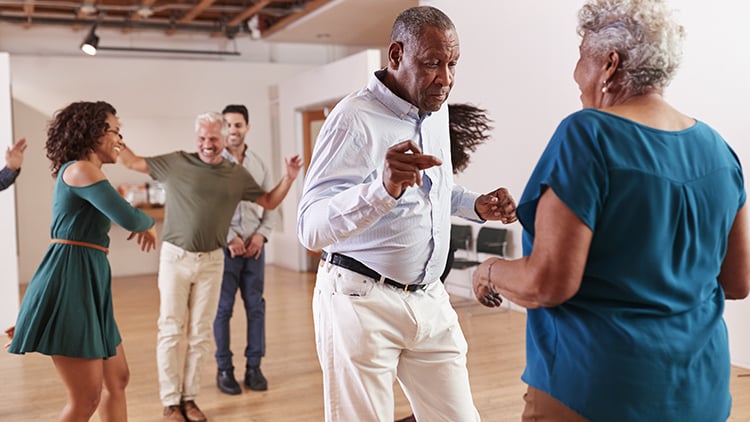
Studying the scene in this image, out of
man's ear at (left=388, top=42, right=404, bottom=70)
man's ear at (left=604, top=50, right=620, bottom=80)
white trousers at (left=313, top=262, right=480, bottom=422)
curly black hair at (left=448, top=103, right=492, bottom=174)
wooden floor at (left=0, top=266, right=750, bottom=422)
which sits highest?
man's ear at (left=388, top=42, right=404, bottom=70)

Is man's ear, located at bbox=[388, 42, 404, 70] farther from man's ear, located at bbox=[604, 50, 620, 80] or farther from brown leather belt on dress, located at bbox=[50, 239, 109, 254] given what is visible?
brown leather belt on dress, located at bbox=[50, 239, 109, 254]

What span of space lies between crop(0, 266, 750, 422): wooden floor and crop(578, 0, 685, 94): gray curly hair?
2991 mm

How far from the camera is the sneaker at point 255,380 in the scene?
493 cm

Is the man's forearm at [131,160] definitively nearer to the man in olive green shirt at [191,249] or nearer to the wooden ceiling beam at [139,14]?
the man in olive green shirt at [191,249]

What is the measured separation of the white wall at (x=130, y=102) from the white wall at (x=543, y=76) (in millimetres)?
4269

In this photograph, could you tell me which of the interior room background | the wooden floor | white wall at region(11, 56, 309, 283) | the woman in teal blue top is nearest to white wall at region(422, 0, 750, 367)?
the interior room background

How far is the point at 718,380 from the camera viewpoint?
169 cm

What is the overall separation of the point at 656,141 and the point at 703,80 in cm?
434

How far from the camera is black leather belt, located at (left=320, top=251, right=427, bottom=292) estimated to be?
90.7 inches

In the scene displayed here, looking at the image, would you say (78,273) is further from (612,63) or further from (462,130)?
(612,63)

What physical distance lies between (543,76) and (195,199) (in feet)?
12.6

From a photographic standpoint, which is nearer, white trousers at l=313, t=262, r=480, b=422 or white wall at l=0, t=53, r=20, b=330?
white trousers at l=313, t=262, r=480, b=422

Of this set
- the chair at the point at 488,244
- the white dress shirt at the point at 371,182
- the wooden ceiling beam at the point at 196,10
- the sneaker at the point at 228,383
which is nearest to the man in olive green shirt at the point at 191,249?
the sneaker at the point at 228,383

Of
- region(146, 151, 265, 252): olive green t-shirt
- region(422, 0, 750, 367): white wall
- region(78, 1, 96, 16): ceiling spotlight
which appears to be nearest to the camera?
Answer: region(146, 151, 265, 252): olive green t-shirt
